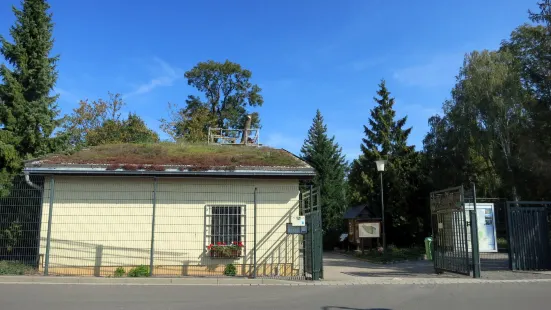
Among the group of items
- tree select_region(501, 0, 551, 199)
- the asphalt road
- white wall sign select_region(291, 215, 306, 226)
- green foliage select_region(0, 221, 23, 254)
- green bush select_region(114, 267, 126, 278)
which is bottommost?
the asphalt road

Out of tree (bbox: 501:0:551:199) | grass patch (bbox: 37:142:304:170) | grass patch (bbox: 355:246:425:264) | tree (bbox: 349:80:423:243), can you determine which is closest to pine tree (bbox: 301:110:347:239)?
tree (bbox: 349:80:423:243)

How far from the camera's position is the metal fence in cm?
1302

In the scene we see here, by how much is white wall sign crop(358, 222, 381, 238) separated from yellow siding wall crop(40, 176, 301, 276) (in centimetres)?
1311

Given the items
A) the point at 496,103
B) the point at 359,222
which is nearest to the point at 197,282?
the point at 359,222

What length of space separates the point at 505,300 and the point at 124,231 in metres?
10.6

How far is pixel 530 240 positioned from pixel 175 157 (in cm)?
1235

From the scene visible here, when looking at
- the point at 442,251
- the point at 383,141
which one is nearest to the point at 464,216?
the point at 442,251

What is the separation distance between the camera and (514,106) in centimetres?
3241

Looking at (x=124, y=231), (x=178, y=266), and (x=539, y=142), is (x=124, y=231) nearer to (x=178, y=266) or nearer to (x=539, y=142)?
(x=178, y=266)

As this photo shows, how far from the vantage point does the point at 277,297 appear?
9531 mm

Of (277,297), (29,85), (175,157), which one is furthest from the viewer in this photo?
(29,85)

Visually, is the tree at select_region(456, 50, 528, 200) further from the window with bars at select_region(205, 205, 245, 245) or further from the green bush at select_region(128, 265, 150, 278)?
the green bush at select_region(128, 265, 150, 278)

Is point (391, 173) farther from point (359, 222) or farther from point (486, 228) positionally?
point (486, 228)

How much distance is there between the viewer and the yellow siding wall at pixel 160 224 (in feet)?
43.6
